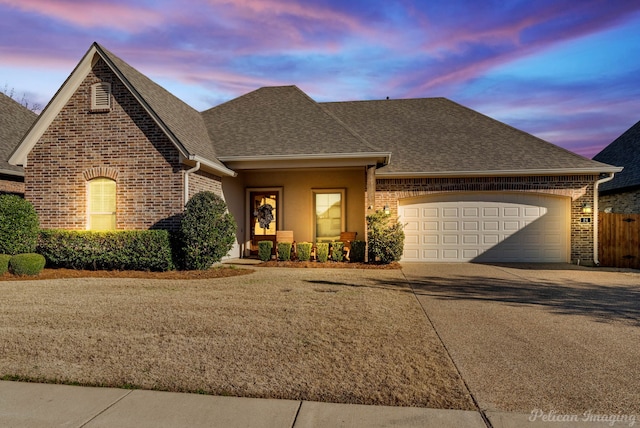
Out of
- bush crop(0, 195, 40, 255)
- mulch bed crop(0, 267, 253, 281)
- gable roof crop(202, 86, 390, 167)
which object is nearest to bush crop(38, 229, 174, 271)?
mulch bed crop(0, 267, 253, 281)

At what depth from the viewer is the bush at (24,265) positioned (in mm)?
10797

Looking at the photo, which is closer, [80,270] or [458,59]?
[80,270]

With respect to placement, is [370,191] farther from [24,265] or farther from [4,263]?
[4,263]

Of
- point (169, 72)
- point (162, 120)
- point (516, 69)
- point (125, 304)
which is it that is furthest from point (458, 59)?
point (125, 304)

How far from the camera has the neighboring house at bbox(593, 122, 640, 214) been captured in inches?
666

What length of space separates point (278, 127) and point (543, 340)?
40.8 ft

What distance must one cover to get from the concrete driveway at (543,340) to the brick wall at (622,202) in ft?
25.4

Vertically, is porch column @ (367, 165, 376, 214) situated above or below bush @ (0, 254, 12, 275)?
above

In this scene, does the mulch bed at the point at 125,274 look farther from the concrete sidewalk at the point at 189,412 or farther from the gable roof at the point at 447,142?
the concrete sidewalk at the point at 189,412

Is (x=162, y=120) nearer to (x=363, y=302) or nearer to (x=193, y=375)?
(x=363, y=302)

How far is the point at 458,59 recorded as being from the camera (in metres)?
14.0

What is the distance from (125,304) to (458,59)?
1230 cm

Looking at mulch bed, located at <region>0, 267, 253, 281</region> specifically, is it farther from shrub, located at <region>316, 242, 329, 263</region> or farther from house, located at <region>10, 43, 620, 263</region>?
shrub, located at <region>316, 242, 329, 263</region>

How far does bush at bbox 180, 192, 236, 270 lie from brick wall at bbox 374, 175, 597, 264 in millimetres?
6249
